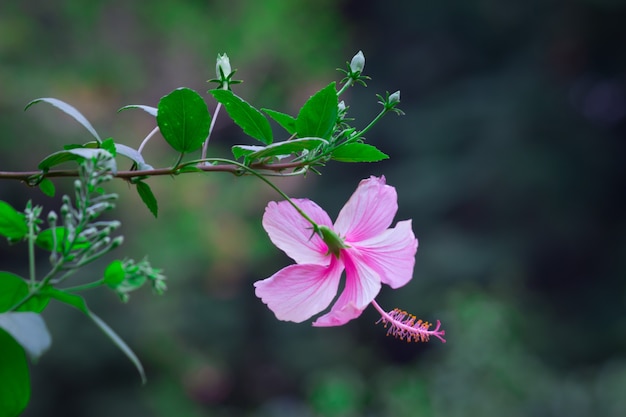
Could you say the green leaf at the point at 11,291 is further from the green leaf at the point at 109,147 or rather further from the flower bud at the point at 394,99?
the flower bud at the point at 394,99

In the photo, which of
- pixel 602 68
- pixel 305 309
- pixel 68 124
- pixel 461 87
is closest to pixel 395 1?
pixel 461 87

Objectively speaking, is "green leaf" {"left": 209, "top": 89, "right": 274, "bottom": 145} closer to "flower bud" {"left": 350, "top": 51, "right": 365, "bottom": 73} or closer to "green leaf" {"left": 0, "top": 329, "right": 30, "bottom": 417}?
"flower bud" {"left": 350, "top": 51, "right": 365, "bottom": 73}

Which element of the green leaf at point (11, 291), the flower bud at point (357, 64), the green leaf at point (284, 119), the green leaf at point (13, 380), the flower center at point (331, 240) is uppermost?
the flower bud at point (357, 64)

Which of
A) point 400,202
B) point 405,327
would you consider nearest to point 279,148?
point 405,327

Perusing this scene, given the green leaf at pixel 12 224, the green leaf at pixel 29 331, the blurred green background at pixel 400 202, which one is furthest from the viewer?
the blurred green background at pixel 400 202

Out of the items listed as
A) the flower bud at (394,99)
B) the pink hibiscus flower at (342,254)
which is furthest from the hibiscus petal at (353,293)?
the flower bud at (394,99)

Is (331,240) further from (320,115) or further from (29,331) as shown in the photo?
(29,331)

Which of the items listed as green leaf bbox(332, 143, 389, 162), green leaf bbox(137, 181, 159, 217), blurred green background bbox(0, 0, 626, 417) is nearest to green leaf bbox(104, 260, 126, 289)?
green leaf bbox(137, 181, 159, 217)
